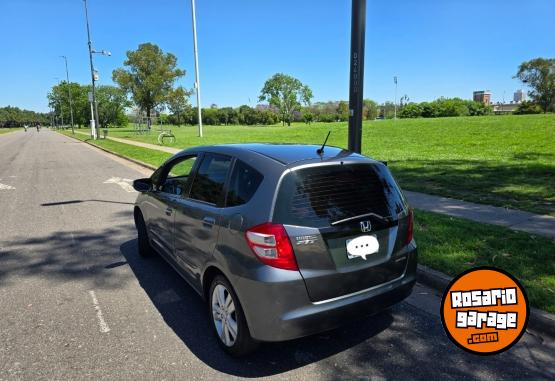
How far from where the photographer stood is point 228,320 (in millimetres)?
3104

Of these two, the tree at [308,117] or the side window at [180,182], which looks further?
the tree at [308,117]

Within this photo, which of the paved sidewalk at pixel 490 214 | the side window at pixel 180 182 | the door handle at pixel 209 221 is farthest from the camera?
the paved sidewalk at pixel 490 214

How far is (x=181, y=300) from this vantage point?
413 cm

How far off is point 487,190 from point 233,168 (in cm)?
705

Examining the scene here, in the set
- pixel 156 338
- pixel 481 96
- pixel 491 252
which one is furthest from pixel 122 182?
pixel 481 96

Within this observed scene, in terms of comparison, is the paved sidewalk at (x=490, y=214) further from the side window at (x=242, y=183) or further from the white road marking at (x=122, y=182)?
the white road marking at (x=122, y=182)

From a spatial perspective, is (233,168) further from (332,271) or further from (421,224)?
(421,224)

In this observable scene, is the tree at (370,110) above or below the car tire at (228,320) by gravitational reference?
above

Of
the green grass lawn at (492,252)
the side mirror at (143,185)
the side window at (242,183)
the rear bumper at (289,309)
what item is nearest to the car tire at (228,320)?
the rear bumper at (289,309)

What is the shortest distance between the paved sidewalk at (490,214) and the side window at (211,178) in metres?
4.51

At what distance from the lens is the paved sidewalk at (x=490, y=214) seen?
5805mm

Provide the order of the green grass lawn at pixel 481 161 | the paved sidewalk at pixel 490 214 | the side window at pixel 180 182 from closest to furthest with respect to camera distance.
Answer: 1. the side window at pixel 180 182
2. the paved sidewalk at pixel 490 214
3. the green grass lawn at pixel 481 161

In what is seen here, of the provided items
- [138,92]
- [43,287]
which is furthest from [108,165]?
[138,92]

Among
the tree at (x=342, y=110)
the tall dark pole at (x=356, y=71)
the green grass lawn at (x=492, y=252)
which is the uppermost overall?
the tree at (x=342, y=110)
